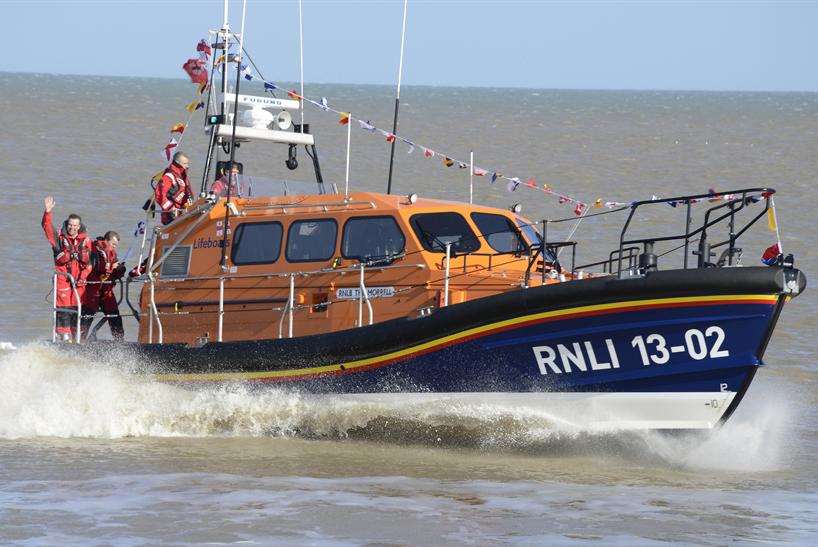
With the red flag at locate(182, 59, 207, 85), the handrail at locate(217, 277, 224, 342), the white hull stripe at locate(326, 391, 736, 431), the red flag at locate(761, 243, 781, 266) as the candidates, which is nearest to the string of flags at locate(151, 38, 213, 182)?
the red flag at locate(182, 59, 207, 85)

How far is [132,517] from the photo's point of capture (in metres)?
7.80

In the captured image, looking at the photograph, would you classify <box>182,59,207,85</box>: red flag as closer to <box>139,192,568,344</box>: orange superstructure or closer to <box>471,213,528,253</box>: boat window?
<box>139,192,568,344</box>: orange superstructure

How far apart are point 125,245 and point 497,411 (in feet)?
36.6

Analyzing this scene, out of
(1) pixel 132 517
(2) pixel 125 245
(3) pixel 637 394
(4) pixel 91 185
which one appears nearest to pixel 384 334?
(3) pixel 637 394

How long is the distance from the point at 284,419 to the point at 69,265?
2.82m

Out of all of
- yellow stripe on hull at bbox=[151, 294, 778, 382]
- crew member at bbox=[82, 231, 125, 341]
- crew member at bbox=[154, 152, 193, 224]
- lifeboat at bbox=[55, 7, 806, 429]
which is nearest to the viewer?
yellow stripe on hull at bbox=[151, 294, 778, 382]

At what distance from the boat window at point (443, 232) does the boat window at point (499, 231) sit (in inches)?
5.8

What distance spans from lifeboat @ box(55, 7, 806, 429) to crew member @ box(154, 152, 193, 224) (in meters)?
0.18

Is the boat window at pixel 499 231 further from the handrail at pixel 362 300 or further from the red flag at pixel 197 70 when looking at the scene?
the red flag at pixel 197 70

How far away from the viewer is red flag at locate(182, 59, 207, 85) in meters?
11.9

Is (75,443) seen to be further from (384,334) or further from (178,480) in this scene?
(384,334)

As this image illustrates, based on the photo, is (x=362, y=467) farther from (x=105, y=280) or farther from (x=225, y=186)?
(x=105, y=280)

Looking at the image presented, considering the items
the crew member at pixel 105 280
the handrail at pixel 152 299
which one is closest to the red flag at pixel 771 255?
the handrail at pixel 152 299

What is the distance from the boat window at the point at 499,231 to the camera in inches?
424
